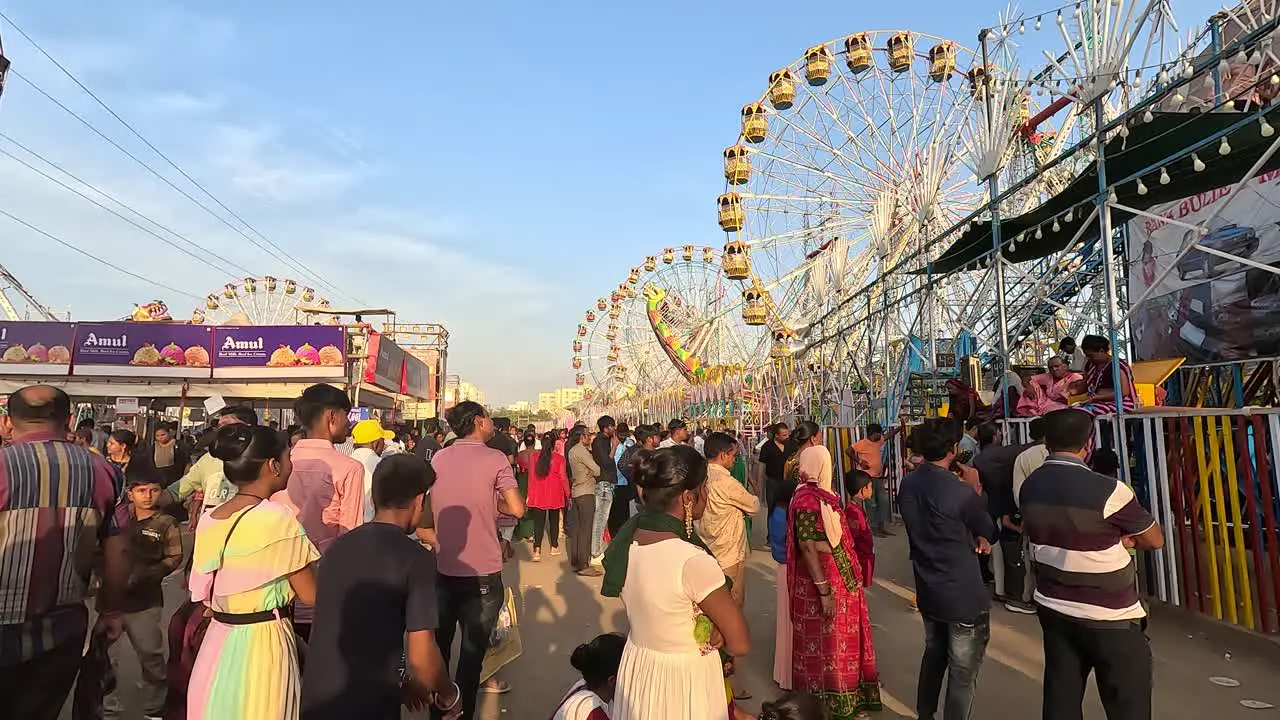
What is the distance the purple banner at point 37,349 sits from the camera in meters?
18.8

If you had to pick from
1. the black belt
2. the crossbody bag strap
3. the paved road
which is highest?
the crossbody bag strap

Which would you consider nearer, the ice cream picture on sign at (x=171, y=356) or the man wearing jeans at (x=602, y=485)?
the man wearing jeans at (x=602, y=485)

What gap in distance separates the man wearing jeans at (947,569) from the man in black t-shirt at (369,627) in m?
2.22

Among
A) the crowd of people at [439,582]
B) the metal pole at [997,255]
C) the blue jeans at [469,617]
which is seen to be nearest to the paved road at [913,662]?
the crowd of people at [439,582]

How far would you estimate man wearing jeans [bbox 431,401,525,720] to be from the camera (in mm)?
3393

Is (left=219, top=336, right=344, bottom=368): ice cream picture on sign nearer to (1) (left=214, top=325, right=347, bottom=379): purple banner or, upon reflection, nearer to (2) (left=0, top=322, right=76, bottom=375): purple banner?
(1) (left=214, top=325, right=347, bottom=379): purple banner

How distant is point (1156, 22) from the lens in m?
6.12

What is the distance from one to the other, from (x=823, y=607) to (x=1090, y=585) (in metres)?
1.26

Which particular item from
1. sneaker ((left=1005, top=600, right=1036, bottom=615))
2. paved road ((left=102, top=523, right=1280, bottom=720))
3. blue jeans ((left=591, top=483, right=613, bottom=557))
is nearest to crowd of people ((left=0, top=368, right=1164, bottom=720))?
paved road ((left=102, top=523, right=1280, bottom=720))

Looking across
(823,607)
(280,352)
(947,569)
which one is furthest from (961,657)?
(280,352)

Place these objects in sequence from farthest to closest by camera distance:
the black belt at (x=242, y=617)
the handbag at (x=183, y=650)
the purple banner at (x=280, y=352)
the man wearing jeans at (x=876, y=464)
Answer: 1. the purple banner at (x=280, y=352)
2. the man wearing jeans at (x=876, y=464)
3. the handbag at (x=183, y=650)
4. the black belt at (x=242, y=617)

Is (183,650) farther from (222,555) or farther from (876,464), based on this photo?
(876,464)

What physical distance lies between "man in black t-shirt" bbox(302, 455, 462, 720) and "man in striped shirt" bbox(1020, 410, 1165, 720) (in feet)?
7.09

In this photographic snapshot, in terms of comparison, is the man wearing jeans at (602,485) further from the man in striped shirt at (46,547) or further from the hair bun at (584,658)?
the hair bun at (584,658)
